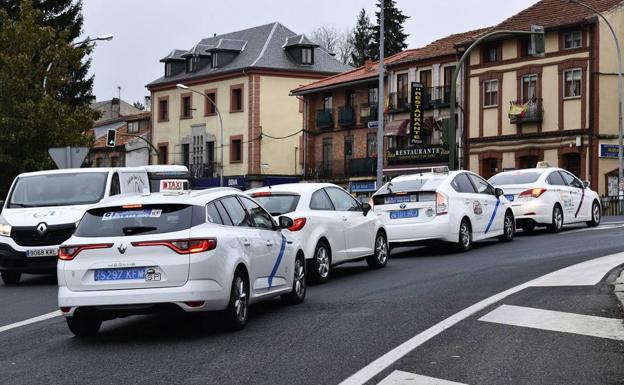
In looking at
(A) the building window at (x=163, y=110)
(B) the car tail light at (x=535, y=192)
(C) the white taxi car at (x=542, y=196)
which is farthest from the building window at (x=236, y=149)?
(B) the car tail light at (x=535, y=192)

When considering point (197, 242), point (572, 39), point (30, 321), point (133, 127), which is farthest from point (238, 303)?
point (133, 127)

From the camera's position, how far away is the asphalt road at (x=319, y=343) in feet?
25.3

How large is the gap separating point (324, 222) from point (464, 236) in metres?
5.17

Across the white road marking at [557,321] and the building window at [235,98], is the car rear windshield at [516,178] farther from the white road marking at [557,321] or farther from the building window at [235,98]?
the building window at [235,98]

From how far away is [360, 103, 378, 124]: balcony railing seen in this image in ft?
198

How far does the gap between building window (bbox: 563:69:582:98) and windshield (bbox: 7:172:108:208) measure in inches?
1353

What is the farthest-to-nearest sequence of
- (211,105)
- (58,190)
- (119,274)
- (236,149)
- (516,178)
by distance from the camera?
(211,105), (236,149), (516,178), (58,190), (119,274)

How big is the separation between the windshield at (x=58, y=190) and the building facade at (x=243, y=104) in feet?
168

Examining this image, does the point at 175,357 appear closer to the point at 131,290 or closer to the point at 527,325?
the point at 131,290

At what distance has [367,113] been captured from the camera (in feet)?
202

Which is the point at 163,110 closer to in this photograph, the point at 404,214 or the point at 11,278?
the point at 404,214

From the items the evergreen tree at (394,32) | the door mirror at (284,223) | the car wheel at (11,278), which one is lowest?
the car wheel at (11,278)

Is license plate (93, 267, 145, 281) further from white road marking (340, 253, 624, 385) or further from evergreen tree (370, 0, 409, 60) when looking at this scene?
evergreen tree (370, 0, 409, 60)

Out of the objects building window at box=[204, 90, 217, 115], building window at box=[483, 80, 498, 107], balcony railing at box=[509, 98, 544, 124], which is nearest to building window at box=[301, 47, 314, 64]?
building window at box=[204, 90, 217, 115]
